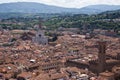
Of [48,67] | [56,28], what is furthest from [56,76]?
[56,28]

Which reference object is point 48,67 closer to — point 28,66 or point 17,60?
point 28,66

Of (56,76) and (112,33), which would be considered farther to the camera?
(112,33)

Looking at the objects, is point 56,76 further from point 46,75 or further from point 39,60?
point 39,60

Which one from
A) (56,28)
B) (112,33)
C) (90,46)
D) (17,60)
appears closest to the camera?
(17,60)

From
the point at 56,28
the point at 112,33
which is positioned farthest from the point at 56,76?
the point at 56,28

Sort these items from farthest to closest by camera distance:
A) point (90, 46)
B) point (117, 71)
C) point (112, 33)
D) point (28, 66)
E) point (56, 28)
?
point (56, 28)
point (112, 33)
point (90, 46)
point (28, 66)
point (117, 71)

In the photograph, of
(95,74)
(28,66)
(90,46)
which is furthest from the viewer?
(90,46)

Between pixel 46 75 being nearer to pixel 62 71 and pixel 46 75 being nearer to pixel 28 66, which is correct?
pixel 62 71

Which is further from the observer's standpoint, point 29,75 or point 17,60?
point 17,60

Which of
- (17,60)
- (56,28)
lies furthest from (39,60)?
(56,28)
